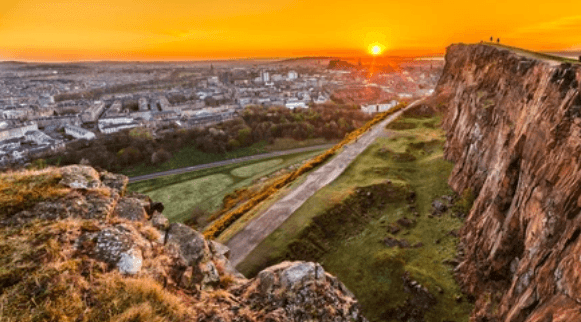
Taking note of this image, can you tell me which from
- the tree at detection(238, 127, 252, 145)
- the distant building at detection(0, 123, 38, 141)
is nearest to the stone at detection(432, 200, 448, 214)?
the tree at detection(238, 127, 252, 145)

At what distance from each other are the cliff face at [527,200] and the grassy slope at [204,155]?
217 feet

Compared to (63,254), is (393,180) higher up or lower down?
lower down

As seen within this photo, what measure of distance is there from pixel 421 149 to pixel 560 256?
37.9 m

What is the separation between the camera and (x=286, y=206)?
36.7 meters

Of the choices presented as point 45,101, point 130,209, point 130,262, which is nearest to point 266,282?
point 130,262

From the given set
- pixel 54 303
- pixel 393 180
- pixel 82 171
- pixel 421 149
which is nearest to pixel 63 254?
pixel 54 303

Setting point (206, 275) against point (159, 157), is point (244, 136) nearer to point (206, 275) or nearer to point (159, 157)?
point (159, 157)

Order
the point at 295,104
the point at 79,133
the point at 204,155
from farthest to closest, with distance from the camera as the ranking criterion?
the point at 295,104 → the point at 79,133 → the point at 204,155

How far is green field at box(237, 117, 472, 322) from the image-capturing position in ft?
78.6

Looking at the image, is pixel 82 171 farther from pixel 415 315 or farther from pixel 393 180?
pixel 393 180

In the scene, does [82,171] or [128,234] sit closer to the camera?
[128,234]

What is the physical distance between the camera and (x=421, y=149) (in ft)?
164

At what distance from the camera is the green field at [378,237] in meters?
24.0

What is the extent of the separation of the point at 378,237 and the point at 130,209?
21.6 m
